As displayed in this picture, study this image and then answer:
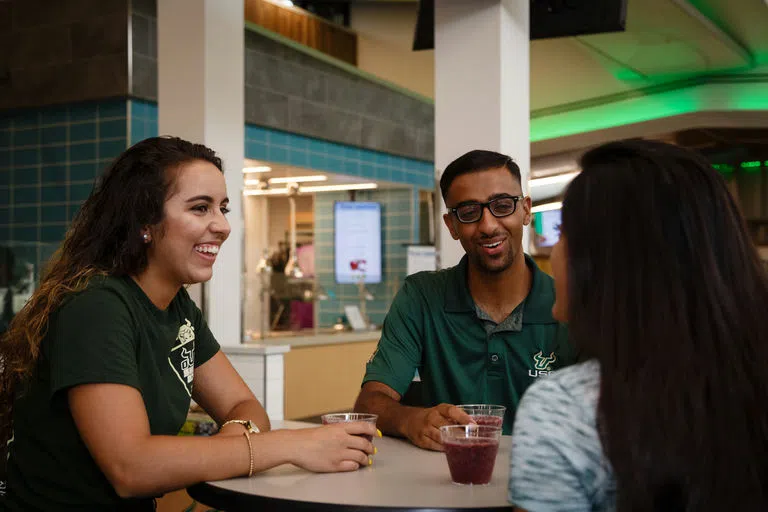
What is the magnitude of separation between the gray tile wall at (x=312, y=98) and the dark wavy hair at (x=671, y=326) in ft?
16.2

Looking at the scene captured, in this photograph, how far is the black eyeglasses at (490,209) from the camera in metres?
2.49

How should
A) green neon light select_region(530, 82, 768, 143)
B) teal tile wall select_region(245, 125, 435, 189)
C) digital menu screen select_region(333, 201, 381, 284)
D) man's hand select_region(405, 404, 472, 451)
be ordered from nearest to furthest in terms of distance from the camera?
man's hand select_region(405, 404, 472, 451) → teal tile wall select_region(245, 125, 435, 189) → digital menu screen select_region(333, 201, 381, 284) → green neon light select_region(530, 82, 768, 143)

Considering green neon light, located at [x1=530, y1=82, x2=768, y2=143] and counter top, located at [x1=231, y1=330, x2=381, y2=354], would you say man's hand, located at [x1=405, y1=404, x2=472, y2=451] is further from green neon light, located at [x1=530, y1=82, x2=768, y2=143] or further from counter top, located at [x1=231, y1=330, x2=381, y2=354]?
green neon light, located at [x1=530, y1=82, x2=768, y2=143]

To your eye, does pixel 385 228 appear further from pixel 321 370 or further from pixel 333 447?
pixel 333 447

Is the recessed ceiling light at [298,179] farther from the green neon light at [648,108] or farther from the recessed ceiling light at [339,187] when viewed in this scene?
the green neon light at [648,108]

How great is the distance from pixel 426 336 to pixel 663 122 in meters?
8.42

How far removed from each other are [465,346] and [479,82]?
1.61m

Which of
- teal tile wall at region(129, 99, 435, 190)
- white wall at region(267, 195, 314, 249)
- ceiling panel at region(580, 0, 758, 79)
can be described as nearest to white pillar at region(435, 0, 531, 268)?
teal tile wall at region(129, 99, 435, 190)

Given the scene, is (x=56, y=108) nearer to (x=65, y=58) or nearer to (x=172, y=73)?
(x=65, y=58)

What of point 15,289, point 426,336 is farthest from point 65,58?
point 426,336

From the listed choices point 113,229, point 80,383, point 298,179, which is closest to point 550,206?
point 113,229

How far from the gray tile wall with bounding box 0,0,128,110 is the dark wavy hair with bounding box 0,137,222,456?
387 centimetres

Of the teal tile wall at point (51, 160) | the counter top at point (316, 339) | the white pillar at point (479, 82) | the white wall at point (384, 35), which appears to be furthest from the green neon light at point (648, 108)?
the white pillar at point (479, 82)

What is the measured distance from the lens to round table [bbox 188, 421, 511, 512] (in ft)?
4.83
